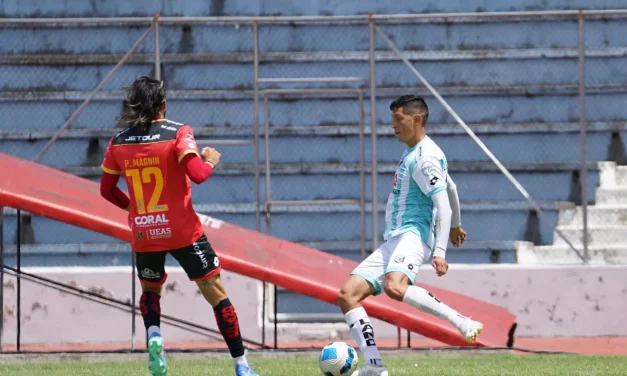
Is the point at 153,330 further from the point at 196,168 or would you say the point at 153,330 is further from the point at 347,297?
the point at 347,297

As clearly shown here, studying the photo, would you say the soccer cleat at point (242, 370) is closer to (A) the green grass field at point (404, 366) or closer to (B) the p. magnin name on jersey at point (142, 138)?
(A) the green grass field at point (404, 366)

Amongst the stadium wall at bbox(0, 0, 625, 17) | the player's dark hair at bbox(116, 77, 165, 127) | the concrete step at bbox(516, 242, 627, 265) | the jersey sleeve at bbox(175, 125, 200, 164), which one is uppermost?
the stadium wall at bbox(0, 0, 625, 17)

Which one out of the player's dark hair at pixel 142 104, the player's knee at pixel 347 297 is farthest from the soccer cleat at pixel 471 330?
the player's dark hair at pixel 142 104

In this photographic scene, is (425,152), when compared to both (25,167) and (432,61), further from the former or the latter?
(432,61)

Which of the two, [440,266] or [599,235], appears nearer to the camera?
[440,266]

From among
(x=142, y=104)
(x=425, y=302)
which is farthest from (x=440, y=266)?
(x=142, y=104)

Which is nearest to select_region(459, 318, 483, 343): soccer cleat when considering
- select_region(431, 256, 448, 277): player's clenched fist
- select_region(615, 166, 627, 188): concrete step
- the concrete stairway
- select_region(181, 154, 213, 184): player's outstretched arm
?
select_region(431, 256, 448, 277): player's clenched fist

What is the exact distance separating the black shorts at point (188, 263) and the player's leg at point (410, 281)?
1.10 meters

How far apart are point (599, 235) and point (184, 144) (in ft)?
24.7

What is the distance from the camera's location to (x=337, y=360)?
24.2 ft

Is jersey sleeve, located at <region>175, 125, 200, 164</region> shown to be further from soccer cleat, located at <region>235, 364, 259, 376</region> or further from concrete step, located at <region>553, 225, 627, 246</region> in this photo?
concrete step, located at <region>553, 225, 627, 246</region>

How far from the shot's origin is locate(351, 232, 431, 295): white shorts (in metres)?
7.40

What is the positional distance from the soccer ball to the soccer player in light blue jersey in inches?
4.7

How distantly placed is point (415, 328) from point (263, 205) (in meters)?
4.65
